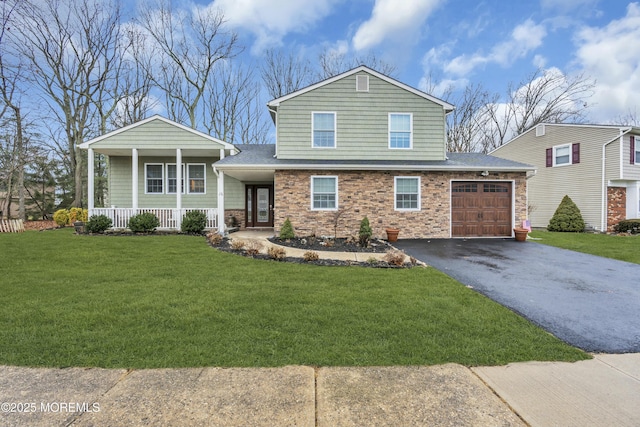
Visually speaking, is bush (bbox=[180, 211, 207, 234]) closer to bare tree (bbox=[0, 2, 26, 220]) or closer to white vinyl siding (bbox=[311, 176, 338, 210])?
white vinyl siding (bbox=[311, 176, 338, 210])

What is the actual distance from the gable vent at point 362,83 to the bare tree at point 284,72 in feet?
43.5

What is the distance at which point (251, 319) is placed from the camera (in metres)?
3.88

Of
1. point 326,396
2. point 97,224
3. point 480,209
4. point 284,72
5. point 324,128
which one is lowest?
point 326,396

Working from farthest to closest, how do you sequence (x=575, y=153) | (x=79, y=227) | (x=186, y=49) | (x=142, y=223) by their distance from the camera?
1. (x=186, y=49)
2. (x=575, y=153)
3. (x=79, y=227)
4. (x=142, y=223)

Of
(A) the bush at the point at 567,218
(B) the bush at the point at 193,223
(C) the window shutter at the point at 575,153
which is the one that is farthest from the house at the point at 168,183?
(C) the window shutter at the point at 575,153

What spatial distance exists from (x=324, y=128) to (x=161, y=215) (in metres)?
8.25

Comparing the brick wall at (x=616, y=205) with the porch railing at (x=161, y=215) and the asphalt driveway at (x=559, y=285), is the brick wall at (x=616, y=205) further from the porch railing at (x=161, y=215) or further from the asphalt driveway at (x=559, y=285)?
the porch railing at (x=161, y=215)

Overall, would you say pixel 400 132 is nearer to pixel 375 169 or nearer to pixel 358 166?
pixel 375 169

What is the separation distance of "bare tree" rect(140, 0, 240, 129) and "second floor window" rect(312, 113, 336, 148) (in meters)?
15.5

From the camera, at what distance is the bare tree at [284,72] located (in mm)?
24938

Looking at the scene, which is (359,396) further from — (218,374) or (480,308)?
(480,308)

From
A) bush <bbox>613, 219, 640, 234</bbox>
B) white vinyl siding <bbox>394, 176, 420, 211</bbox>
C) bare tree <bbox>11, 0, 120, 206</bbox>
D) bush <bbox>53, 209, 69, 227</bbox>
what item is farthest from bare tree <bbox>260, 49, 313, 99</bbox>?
bush <bbox>613, 219, 640, 234</bbox>

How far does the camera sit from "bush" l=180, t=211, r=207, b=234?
1246cm

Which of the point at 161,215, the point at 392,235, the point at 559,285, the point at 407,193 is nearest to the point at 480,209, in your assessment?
the point at 407,193
